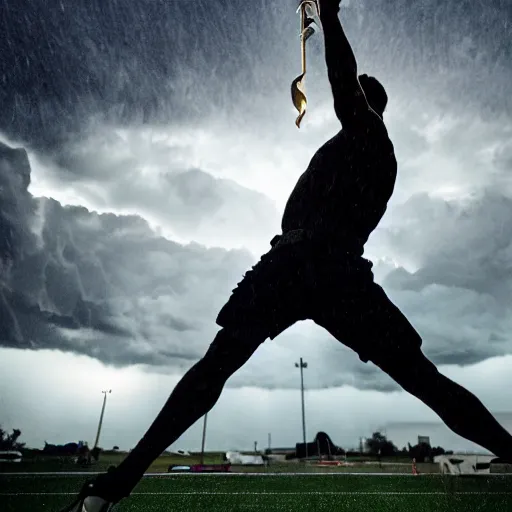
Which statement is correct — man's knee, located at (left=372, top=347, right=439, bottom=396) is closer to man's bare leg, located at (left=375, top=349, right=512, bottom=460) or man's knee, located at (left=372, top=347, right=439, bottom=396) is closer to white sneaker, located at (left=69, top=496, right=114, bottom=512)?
man's bare leg, located at (left=375, top=349, right=512, bottom=460)

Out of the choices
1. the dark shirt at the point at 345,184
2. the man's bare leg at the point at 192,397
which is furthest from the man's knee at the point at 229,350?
the dark shirt at the point at 345,184

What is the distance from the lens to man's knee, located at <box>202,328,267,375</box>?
210cm

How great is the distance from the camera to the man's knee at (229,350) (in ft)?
6.90

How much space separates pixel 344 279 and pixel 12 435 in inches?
2577

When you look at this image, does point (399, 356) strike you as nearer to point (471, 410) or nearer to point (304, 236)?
point (471, 410)

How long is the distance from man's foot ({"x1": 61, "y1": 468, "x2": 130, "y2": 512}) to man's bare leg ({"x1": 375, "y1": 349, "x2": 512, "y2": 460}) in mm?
1227

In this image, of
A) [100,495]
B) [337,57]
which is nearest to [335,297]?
[337,57]

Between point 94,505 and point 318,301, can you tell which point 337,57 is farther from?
point 94,505

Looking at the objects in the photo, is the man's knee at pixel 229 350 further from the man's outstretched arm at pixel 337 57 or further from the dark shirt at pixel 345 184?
the man's outstretched arm at pixel 337 57

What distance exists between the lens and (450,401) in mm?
2086

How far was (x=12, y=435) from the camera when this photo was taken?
5703 centimetres

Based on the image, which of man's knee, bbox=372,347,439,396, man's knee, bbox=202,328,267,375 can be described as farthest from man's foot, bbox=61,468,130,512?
man's knee, bbox=372,347,439,396

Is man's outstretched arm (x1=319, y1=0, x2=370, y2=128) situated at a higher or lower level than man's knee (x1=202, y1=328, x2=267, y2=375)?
higher

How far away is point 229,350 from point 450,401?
0.97 meters
